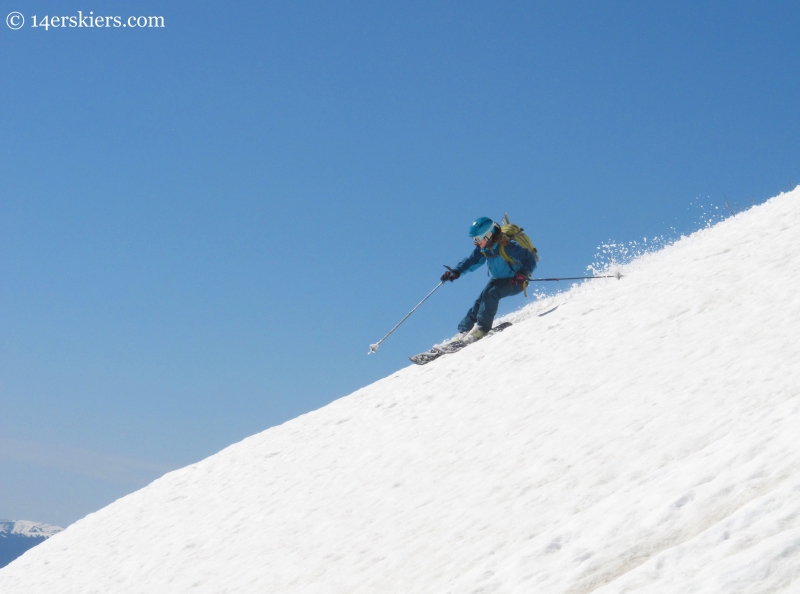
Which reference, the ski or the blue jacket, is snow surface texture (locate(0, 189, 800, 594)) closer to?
the ski

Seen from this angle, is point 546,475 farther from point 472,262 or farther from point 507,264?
point 472,262

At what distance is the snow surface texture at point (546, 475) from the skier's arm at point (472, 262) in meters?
1.59

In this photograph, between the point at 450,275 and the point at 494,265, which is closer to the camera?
the point at 494,265

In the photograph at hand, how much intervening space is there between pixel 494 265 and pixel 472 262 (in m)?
0.64

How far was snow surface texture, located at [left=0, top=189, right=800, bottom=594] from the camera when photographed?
425cm

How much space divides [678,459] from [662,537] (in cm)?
115

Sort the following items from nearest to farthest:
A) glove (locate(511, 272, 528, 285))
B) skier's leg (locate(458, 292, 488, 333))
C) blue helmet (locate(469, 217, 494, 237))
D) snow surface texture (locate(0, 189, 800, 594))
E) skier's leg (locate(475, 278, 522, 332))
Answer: snow surface texture (locate(0, 189, 800, 594)) < glove (locate(511, 272, 528, 285)) < skier's leg (locate(475, 278, 522, 332)) < blue helmet (locate(469, 217, 494, 237)) < skier's leg (locate(458, 292, 488, 333))

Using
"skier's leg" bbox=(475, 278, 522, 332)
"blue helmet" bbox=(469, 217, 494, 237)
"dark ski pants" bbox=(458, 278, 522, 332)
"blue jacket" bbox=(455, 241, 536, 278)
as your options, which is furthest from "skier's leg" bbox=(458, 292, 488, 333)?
"blue helmet" bbox=(469, 217, 494, 237)

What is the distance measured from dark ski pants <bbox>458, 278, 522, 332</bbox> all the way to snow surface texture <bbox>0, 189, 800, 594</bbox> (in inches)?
28.4

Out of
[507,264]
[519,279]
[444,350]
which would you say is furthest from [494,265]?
[444,350]

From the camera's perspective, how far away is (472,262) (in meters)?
13.7

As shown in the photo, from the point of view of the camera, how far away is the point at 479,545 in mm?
5258

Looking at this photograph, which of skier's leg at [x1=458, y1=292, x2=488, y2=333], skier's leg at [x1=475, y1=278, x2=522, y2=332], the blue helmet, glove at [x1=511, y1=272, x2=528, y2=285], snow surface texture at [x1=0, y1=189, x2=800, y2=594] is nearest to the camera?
snow surface texture at [x1=0, y1=189, x2=800, y2=594]

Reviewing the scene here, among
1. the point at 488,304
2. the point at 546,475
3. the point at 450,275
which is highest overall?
the point at 450,275
